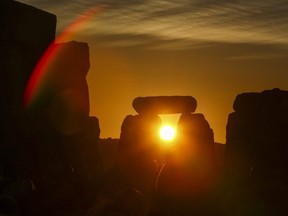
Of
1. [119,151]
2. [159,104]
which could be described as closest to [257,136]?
[159,104]

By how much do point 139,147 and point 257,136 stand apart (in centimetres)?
400

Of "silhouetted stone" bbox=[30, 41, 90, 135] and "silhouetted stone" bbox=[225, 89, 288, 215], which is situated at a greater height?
"silhouetted stone" bbox=[30, 41, 90, 135]

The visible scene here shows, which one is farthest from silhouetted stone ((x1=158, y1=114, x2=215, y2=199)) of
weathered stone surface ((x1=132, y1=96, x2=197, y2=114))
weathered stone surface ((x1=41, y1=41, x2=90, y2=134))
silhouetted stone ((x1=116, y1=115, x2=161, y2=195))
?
weathered stone surface ((x1=41, y1=41, x2=90, y2=134))

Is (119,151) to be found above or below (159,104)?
below

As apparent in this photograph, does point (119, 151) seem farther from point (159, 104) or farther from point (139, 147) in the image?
point (159, 104)

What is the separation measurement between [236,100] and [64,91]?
21.2 feet

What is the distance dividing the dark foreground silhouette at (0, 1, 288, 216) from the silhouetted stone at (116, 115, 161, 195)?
0.12 ft

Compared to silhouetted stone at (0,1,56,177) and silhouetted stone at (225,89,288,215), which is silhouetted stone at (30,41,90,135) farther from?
silhouetted stone at (225,89,288,215)

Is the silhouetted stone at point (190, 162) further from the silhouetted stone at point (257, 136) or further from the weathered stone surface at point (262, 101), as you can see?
the weathered stone surface at point (262, 101)

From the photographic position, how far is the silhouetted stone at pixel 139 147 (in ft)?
74.8

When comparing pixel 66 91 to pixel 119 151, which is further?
pixel 119 151

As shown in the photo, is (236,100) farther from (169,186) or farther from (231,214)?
(231,214)

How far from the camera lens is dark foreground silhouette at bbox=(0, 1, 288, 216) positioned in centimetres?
1413

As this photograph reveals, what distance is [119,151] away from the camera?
23.9m
